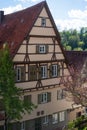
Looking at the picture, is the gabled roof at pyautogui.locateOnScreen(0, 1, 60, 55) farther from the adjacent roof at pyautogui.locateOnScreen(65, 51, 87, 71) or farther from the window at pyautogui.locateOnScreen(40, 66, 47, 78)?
the adjacent roof at pyautogui.locateOnScreen(65, 51, 87, 71)

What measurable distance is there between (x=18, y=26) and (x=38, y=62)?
443cm

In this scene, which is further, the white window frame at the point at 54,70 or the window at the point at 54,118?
the window at the point at 54,118

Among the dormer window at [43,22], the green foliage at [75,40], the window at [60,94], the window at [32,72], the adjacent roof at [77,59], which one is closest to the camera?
the window at [32,72]

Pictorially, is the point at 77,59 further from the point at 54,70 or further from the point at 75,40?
the point at 75,40

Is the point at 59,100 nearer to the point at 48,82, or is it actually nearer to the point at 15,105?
the point at 48,82

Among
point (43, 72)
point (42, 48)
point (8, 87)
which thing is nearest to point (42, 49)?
point (42, 48)

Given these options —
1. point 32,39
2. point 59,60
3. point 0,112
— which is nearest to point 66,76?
point 59,60

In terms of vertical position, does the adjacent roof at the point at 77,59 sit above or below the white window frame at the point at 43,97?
above

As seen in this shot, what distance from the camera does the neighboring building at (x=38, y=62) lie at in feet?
108

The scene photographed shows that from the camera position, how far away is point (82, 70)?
41.1 metres

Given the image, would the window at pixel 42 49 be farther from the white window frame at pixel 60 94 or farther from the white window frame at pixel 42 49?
the white window frame at pixel 60 94

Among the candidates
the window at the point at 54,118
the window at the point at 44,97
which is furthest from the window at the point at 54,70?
the window at the point at 54,118

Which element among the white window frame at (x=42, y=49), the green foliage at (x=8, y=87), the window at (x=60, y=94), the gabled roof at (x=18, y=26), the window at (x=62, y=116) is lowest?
the window at (x=62, y=116)

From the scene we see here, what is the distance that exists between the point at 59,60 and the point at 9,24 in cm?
704
